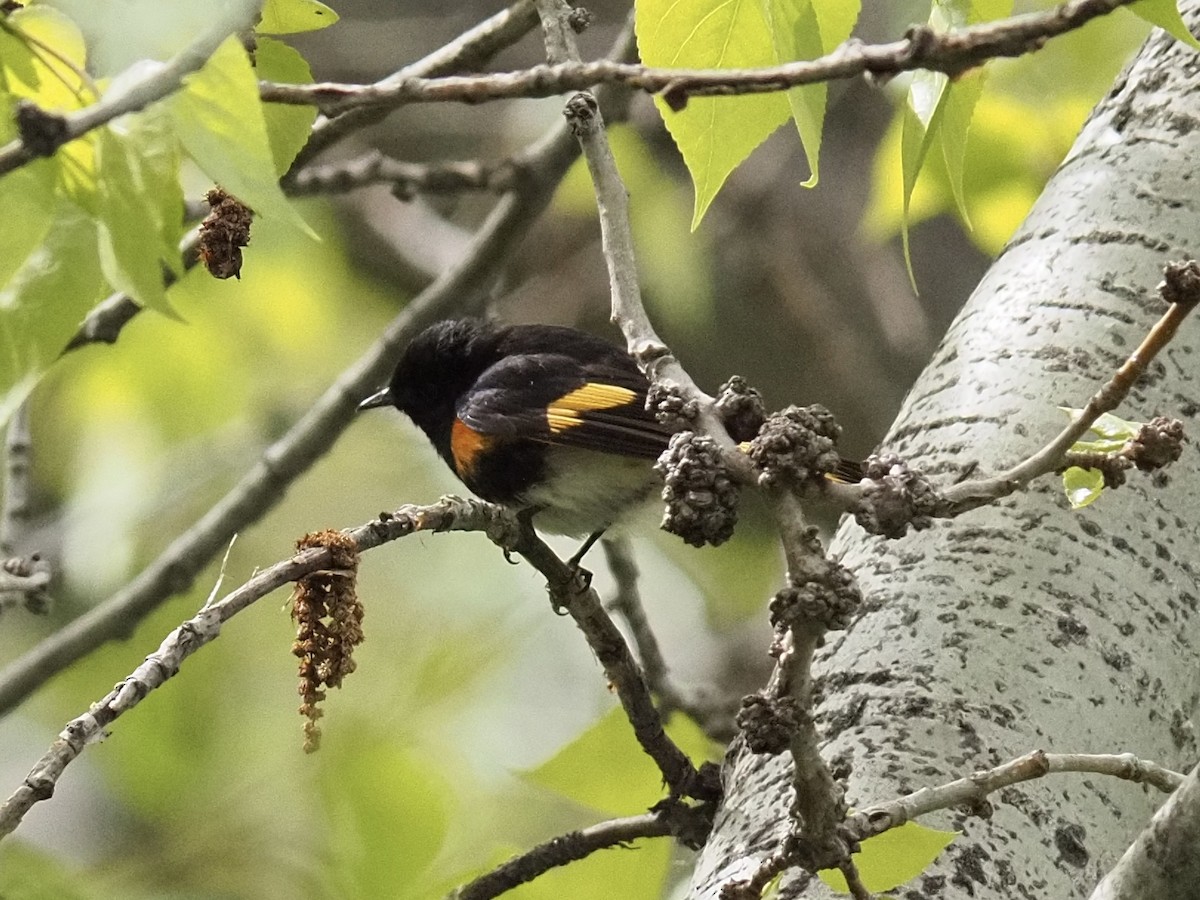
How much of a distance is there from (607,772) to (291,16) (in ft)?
3.15

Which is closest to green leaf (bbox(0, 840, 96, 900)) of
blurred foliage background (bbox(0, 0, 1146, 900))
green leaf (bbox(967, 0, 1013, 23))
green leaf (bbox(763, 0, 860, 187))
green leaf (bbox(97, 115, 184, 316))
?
blurred foliage background (bbox(0, 0, 1146, 900))

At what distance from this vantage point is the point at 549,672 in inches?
146

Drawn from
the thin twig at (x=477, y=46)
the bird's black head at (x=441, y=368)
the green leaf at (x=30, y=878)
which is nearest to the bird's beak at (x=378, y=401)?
the bird's black head at (x=441, y=368)

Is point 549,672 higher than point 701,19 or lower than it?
higher

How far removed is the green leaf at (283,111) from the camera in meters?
1.00

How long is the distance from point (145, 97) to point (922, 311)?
3.33 metres

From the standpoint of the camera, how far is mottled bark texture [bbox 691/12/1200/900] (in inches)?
41.8

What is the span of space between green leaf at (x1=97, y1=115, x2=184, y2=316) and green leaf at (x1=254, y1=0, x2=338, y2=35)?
310 millimetres

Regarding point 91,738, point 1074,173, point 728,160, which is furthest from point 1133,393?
point 91,738

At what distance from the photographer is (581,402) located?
221 centimetres

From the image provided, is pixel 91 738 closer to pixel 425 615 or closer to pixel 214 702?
pixel 214 702

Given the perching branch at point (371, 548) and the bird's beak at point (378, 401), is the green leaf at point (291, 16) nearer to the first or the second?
the perching branch at point (371, 548)

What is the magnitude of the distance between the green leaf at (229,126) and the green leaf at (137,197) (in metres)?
0.04

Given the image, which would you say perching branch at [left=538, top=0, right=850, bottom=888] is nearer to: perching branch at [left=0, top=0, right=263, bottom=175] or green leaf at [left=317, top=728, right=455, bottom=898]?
perching branch at [left=0, top=0, right=263, bottom=175]
